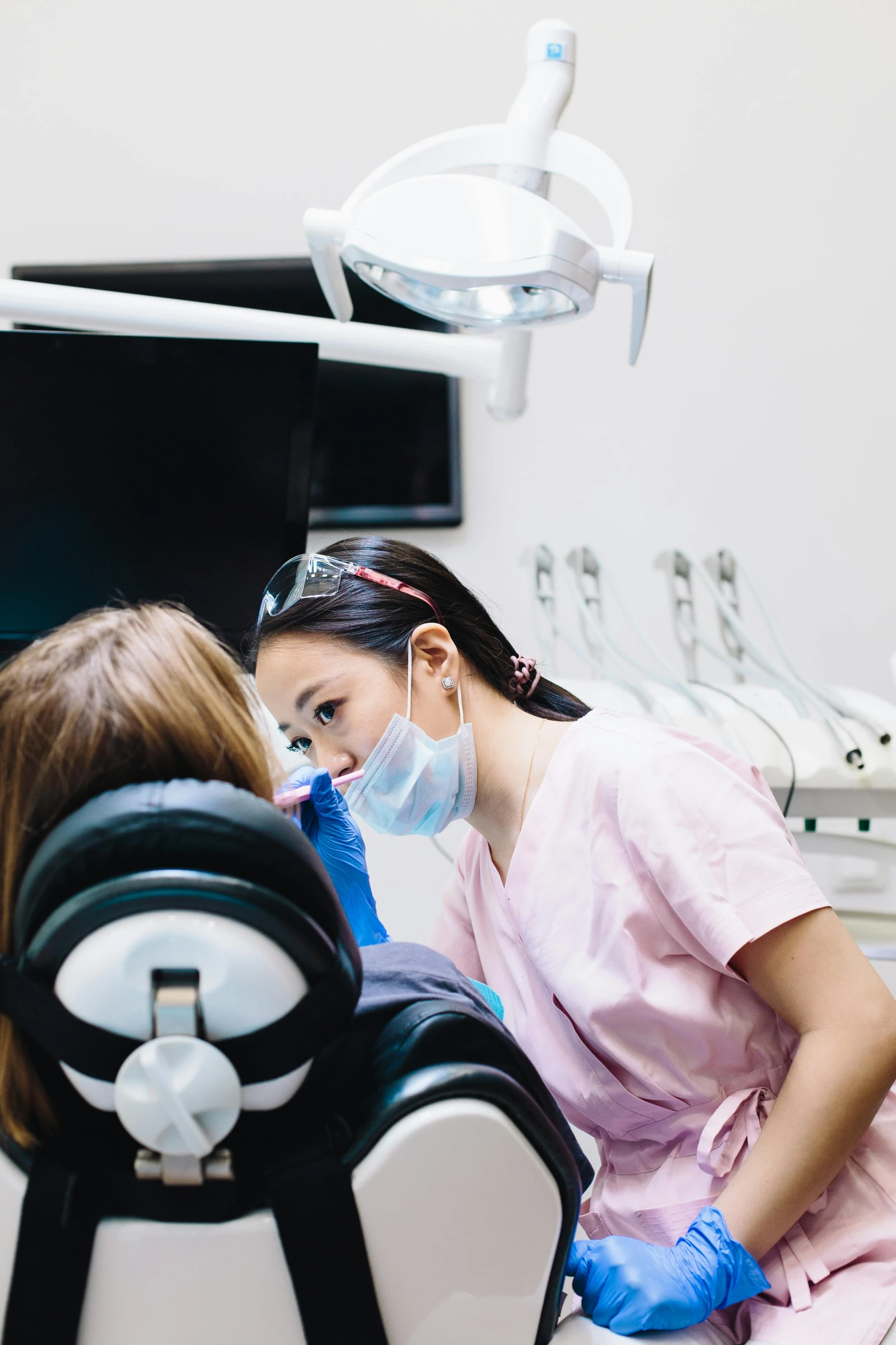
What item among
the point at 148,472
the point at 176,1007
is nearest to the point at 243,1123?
the point at 176,1007

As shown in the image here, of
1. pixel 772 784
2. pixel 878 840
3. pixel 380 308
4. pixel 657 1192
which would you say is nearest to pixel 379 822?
pixel 657 1192

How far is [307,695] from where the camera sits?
1.12 m

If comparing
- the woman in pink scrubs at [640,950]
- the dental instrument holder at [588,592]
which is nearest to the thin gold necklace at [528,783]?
the woman in pink scrubs at [640,950]

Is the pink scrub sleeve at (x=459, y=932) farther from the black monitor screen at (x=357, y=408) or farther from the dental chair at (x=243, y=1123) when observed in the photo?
the black monitor screen at (x=357, y=408)

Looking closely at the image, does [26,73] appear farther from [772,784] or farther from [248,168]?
[772,784]

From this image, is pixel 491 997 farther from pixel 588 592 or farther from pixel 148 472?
pixel 588 592

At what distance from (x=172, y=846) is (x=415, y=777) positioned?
639mm

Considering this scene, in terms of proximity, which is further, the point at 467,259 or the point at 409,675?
the point at 409,675

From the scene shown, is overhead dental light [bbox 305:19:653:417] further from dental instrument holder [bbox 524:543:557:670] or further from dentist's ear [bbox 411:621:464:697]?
dental instrument holder [bbox 524:543:557:670]

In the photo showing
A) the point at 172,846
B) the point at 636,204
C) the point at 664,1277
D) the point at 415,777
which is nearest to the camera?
the point at 172,846

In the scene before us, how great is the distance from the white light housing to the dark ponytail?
0.33 m

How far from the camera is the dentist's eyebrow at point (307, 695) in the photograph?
1116 mm

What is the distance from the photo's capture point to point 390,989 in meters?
0.66

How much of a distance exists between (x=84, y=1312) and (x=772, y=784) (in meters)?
1.32
